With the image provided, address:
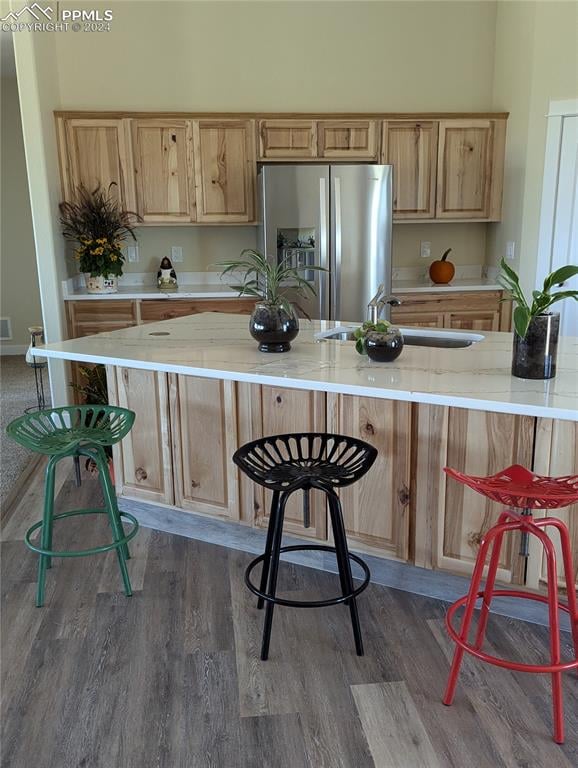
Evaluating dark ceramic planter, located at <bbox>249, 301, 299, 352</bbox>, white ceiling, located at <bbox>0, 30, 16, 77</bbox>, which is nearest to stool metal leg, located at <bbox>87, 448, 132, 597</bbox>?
dark ceramic planter, located at <bbox>249, 301, 299, 352</bbox>

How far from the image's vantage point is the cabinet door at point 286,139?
15.5ft

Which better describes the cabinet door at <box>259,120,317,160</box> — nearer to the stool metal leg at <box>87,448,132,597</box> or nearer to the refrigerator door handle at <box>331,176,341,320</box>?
the refrigerator door handle at <box>331,176,341,320</box>

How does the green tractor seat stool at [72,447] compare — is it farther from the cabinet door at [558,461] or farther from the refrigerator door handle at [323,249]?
the refrigerator door handle at [323,249]

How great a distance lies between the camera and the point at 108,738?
1.77 metres

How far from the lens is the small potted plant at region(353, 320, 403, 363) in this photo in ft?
7.76

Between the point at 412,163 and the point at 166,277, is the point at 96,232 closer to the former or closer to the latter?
the point at 166,277

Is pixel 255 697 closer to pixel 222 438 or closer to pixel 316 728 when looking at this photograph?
pixel 316 728

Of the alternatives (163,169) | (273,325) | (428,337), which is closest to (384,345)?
(273,325)

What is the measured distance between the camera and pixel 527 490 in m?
1.68

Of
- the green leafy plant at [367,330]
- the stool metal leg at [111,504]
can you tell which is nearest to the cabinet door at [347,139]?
the green leafy plant at [367,330]

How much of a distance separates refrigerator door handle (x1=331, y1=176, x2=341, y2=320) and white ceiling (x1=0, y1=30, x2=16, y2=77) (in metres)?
2.40

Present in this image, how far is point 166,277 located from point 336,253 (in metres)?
1.34

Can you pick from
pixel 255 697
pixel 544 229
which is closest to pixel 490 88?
pixel 544 229

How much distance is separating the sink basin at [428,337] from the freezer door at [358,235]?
1519mm
